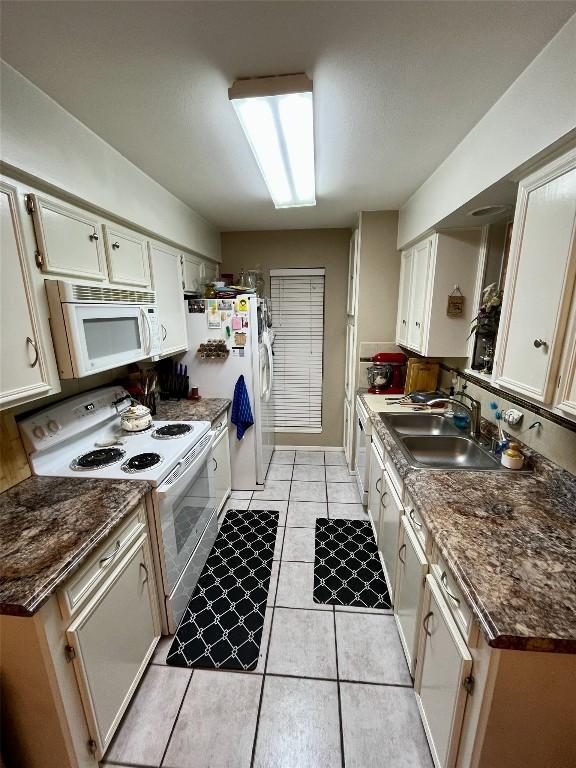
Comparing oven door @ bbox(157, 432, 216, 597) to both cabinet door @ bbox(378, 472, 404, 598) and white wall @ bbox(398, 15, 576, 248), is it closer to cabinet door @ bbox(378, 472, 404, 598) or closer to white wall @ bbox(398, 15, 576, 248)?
cabinet door @ bbox(378, 472, 404, 598)

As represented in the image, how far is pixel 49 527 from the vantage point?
116cm

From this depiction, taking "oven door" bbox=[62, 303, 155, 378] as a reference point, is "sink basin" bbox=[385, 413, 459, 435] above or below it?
below

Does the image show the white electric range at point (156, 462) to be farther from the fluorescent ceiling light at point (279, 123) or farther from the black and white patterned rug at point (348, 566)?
the fluorescent ceiling light at point (279, 123)

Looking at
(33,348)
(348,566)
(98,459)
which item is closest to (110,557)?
(98,459)

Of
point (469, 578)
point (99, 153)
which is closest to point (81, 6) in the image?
point (99, 153)

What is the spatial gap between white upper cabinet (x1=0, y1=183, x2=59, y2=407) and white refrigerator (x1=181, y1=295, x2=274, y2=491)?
1.47 meters

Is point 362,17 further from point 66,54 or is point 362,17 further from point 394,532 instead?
point 394,532

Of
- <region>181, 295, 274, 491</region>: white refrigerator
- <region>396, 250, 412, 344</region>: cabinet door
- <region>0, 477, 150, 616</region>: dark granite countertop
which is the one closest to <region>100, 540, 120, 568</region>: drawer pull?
<region>0, 477, 150, 616</region>: dark granite countertop

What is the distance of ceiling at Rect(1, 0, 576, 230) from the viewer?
36.1 inches

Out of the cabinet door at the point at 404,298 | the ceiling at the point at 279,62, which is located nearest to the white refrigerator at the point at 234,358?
the ceiling at the point at 279,62

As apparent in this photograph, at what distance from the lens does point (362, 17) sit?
3.07 ft

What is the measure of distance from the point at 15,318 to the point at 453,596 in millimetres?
1785

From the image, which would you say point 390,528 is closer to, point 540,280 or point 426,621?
point 426,621

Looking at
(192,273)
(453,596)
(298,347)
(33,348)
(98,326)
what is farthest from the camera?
(298,347)
